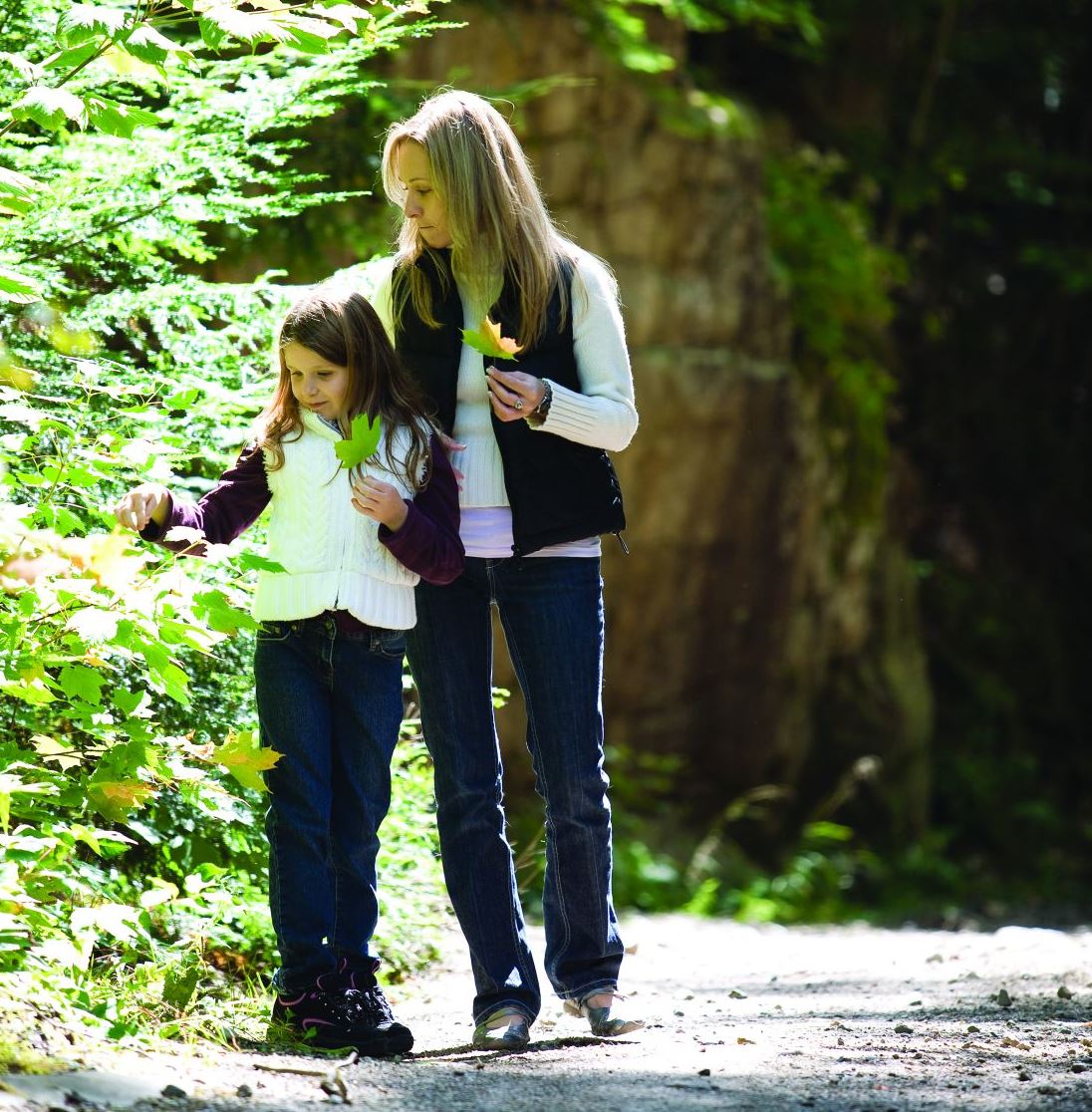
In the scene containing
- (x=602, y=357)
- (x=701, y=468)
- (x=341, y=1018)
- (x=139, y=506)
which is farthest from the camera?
(x=701, y=468)

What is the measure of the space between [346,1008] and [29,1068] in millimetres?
746

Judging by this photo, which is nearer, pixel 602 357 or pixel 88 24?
pixel 88 24

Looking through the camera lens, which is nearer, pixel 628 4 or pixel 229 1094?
pixel 229 1094

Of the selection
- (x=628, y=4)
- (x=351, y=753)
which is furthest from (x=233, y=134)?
(x=628, y=4)

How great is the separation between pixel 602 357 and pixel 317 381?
0.65m

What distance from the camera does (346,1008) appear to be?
125 inches

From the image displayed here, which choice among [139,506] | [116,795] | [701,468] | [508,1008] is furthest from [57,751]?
[701,468]

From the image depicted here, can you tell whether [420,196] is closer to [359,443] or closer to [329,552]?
[359,443]

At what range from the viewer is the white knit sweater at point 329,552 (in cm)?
316

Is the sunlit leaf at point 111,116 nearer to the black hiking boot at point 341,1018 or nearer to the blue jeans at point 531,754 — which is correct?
the blue jeans at point 531,754

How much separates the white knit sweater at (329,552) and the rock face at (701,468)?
5.19 metres

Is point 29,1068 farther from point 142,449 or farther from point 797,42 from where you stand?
point 797,42

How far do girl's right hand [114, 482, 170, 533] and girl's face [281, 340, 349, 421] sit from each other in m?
0.41

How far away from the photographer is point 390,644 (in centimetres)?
326
